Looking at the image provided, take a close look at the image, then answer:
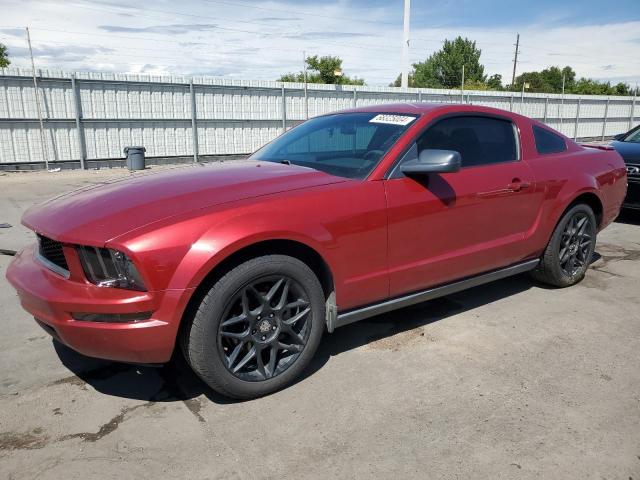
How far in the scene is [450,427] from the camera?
263 cm

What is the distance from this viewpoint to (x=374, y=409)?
2.80 m

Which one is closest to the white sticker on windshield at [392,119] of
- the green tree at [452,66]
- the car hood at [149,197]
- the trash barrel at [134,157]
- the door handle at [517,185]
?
the car hood at [149,197]

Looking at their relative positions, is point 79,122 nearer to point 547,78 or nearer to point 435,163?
point 435,163

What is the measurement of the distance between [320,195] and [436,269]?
104 cm

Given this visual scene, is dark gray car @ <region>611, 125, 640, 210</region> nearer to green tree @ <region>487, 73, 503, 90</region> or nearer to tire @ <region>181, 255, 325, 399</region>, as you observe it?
tire @ <region>181, 255, 325, 399</region>

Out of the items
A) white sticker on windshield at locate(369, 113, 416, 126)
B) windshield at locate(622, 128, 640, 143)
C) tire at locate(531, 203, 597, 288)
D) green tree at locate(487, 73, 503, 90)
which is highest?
green tree at locate(487, 73, 503, 90)

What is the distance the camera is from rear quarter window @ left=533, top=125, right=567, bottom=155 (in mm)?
4336

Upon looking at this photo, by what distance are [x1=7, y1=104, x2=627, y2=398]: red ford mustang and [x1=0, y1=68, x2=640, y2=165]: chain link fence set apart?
43.3 ft

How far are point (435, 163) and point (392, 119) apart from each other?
0.64 metres

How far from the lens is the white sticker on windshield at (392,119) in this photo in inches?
140

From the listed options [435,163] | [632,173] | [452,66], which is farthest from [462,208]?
[452,66]

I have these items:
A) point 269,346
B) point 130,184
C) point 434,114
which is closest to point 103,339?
point 269,346

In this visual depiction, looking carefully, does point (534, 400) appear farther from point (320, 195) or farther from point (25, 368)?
point (25, 368)

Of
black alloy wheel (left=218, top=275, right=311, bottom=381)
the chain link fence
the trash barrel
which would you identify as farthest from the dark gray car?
the chain link fence
